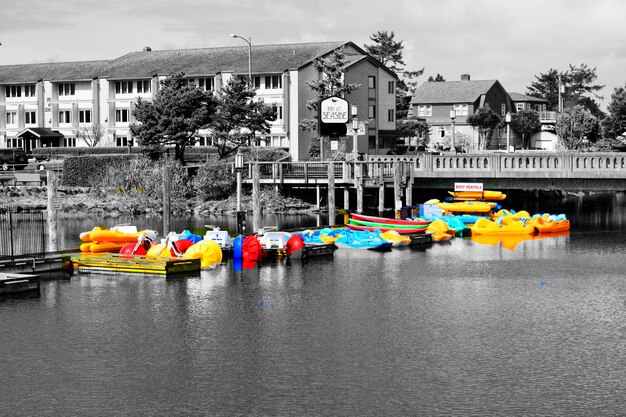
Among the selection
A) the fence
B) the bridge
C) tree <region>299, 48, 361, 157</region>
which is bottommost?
the fence

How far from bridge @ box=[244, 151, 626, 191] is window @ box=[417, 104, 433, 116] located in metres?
61.5

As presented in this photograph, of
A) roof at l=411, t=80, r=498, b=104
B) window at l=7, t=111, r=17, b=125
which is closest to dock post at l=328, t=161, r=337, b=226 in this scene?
window at l=7, t=111, r=17, b=125

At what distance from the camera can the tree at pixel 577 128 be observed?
409 ft

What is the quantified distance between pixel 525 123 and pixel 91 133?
204ft

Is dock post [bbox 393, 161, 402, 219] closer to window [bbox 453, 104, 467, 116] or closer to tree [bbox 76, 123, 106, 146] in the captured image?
tree [bbox 76, 123, 106, 146]

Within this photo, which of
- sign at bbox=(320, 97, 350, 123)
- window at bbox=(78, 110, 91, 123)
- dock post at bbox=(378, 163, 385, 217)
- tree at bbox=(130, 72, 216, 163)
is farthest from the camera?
window at bbox=(78, 110, 91, 123)

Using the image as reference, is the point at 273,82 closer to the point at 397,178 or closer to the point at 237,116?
the point at 237,116

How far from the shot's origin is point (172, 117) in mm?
85688

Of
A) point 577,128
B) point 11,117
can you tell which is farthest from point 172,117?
point 577,128

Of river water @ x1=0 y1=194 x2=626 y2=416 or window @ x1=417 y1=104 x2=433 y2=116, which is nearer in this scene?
river water @ x1=0 y1=194 x2=626 y2=416

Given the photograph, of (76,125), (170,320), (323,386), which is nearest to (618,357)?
(323,386)

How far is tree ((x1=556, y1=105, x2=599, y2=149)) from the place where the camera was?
125 metres

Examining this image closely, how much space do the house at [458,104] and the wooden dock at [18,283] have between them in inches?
3840

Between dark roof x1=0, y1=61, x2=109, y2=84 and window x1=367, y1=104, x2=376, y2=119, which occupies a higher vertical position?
dark roof x1=0, y1=61, x2=109, y2=84
